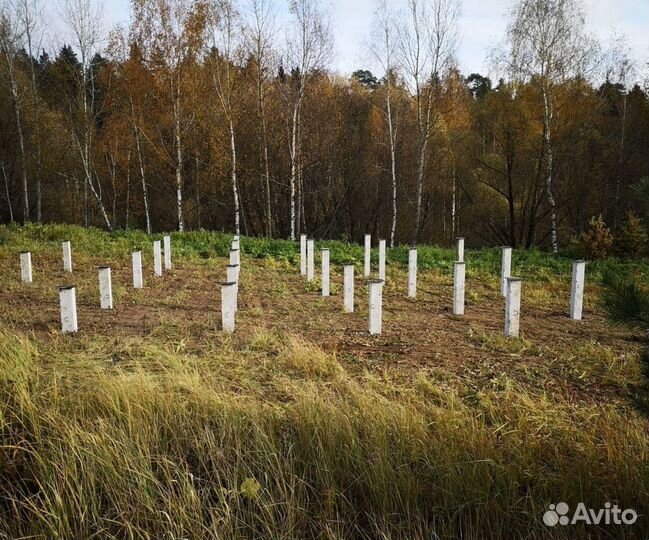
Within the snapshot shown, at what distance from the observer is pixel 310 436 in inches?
115

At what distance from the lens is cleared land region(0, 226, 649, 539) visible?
2.40 meters

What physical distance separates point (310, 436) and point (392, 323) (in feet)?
12.9

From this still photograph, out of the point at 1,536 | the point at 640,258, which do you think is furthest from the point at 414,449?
the point at 640,258

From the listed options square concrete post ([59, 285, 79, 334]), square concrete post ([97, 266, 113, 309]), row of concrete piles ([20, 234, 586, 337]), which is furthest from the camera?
square concrete post ([97, 266, 113, 309])

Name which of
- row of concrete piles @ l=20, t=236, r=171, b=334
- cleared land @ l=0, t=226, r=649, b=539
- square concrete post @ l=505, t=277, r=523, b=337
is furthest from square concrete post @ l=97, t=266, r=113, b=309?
square concrete post @ l=505, t=277, r=523, b=337

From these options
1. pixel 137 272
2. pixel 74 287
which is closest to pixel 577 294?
pixel 74 287

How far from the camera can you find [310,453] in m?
2.82

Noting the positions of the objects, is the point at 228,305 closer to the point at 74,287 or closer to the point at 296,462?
the point at 74,287

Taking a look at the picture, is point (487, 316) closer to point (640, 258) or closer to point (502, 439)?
point (502, 439)

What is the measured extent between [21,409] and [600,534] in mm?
3365

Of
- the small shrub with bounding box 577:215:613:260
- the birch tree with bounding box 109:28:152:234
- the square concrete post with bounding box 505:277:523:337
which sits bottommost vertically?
the square concrete post with bounding box 505:277:523:337

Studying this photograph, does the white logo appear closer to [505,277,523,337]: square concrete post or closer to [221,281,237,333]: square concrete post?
[505,277,523,337]: square concrete post

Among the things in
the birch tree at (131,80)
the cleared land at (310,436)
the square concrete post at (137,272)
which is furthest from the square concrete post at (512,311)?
the birch tree at (131,80)

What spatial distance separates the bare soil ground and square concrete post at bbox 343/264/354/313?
0.47 feet
